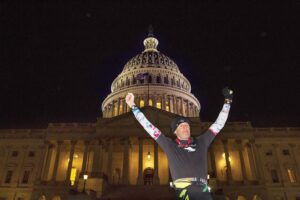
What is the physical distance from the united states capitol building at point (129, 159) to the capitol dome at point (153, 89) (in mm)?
16718

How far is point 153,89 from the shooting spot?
70.8 m

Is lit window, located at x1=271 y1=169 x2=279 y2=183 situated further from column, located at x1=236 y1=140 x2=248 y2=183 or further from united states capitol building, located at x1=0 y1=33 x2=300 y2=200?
column, located at x1=236 y1=140 x2=248 y2=183

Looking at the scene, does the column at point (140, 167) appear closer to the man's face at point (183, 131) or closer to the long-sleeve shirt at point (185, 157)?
the long-sleeve shirt at point (185, 157)

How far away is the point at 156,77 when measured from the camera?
76.3 metres

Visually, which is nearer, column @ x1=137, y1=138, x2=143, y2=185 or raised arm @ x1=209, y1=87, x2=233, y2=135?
raised arm @ x1=209, y1=87, x2=233, y2=135

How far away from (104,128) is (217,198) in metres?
22.6

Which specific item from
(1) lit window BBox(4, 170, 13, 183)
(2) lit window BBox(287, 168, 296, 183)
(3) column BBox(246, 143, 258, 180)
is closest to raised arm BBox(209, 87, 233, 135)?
(3) column BBox(246, 143, 258, 180)

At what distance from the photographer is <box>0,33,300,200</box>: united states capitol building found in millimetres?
43375

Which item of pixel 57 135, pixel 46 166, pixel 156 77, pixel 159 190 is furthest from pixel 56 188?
pixel 156 77

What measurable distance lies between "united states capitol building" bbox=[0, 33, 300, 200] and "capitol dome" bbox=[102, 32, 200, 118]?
16.7 metres

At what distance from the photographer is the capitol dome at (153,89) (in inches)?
2682

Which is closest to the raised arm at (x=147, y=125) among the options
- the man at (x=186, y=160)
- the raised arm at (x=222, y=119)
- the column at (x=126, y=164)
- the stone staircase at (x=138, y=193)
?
the man at (x=186, y=160)

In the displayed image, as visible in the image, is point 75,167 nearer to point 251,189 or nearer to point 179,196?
point 251,189

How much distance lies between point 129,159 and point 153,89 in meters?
28.7
